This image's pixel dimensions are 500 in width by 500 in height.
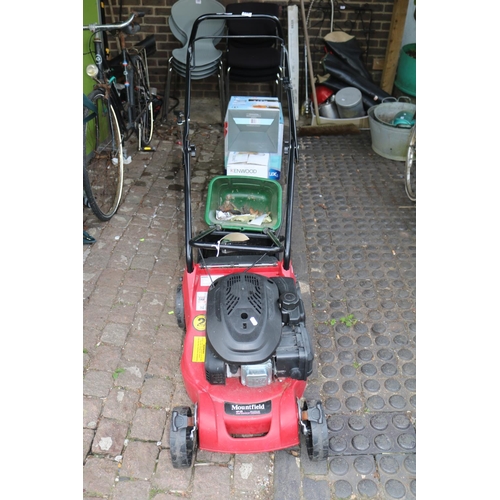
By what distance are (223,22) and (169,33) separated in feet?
2.65

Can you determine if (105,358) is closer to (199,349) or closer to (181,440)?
(199,349)

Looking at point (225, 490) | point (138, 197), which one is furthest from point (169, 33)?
point (225, 490)

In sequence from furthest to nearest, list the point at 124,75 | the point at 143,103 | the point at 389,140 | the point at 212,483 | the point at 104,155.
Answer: the point at 143,103, the point at 389,140, the point at 124,75, the point at 104,155, the point at 212,483

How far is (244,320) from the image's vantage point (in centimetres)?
187

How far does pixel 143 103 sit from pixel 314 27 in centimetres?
223

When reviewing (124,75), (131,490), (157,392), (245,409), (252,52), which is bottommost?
(131,490)

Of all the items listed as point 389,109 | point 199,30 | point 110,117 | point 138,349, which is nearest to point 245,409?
point 138,349

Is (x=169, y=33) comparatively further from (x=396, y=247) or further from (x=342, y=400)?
(x=342, y=400)

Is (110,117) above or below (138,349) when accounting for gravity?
above

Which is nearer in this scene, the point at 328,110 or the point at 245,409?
the point at 245,409

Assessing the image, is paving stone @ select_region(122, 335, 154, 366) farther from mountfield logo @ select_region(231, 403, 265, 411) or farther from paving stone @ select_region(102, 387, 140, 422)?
mountfield logo @ select_region(231, 403, 265, 411)

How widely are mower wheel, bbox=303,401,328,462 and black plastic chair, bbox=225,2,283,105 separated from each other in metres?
3.58

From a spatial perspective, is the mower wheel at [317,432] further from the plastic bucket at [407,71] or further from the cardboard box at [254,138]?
the plastic bucket at [407,71]

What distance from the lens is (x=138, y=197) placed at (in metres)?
4.07
